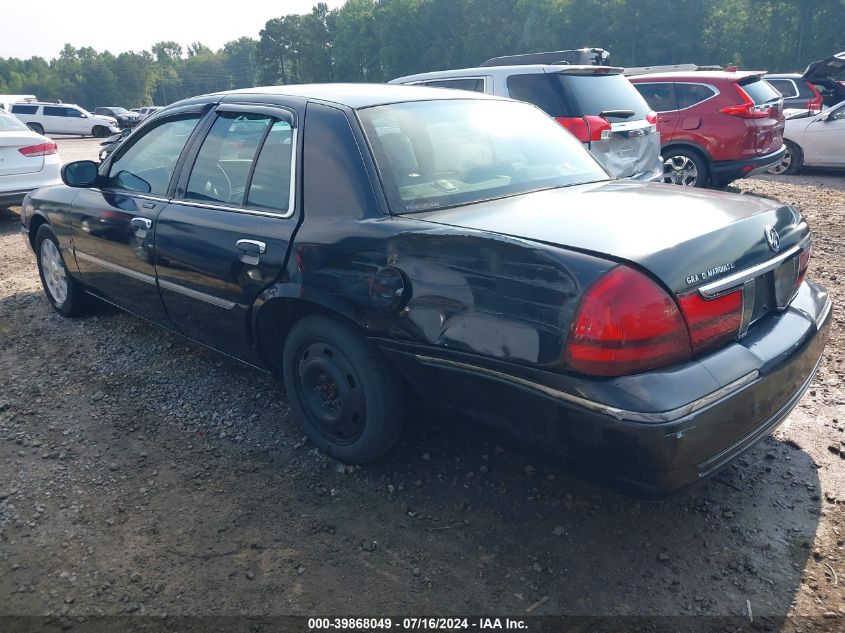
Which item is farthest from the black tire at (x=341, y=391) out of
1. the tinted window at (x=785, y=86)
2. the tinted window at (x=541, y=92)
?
the tinted window at (x=785, y=86)

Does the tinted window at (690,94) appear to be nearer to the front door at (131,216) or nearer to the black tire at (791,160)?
the black tire at (791,160)

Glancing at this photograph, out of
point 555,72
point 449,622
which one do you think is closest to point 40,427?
point 449,622

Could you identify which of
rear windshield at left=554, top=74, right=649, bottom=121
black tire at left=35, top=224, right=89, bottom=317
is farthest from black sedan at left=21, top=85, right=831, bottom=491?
rear windshield at left=554, top=74, right=649, bottom=121

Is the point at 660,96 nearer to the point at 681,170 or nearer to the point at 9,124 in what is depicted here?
the point at 681,170

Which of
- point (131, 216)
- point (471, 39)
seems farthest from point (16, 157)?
point (471, 39)

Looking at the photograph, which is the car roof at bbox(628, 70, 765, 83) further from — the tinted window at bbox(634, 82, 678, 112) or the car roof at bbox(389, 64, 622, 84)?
the car roof at bbox(389, 64, 622, 84)

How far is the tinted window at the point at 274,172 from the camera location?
10.2 ft

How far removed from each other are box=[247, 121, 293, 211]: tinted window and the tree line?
46.9 m

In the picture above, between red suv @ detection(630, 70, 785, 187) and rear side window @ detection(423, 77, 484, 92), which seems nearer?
rear side window @ detection(423, 77, 484, 92)

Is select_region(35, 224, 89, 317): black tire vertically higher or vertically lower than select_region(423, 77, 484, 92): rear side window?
lower

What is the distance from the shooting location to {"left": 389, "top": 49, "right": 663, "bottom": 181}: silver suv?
6.72m

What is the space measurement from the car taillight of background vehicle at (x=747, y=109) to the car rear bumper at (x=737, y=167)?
537 mm

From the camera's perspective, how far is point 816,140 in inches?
439

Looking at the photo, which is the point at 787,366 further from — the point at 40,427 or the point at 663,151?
the point at 663,151
